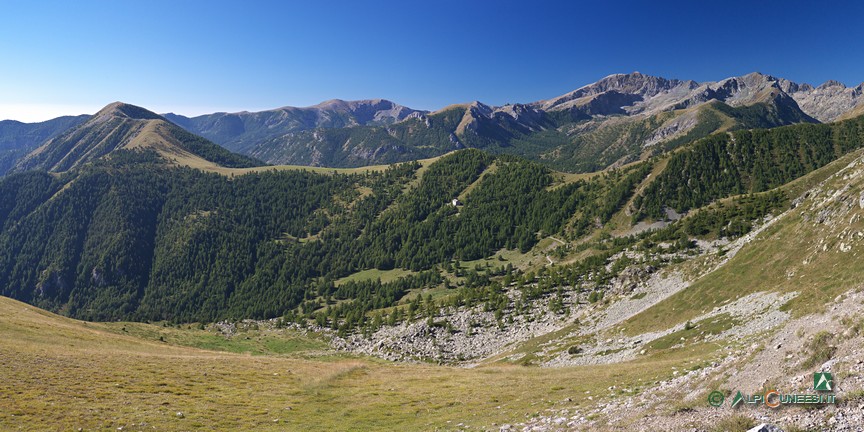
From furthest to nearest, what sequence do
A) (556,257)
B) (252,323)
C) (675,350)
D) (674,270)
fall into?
1. (252,323)
2. (556,257)
3. (674,270)
4. (675,350)

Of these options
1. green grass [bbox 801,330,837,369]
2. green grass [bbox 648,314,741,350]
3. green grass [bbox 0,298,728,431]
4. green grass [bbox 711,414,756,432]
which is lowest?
green grass [bbox 0,298,728,431]

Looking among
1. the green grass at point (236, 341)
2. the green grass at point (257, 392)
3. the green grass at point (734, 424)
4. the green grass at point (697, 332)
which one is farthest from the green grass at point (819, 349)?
the green grass at point (236, 341)

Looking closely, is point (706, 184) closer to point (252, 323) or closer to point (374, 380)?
point (374, 380)

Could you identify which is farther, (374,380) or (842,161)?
(842,161)

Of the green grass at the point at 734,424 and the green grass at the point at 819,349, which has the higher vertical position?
the green grass at the point at 819,349

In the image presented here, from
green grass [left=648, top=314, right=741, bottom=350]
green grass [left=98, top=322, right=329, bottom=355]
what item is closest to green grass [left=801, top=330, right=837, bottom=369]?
green grass [left=648, top=314, right=741, bottom=350]

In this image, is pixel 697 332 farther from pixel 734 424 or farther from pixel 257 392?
pixel 257 392

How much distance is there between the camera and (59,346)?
52.1 meters

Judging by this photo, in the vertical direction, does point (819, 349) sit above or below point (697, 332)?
above

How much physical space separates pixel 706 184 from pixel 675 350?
539 ft

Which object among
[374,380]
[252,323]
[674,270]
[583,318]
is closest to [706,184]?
[674,270]

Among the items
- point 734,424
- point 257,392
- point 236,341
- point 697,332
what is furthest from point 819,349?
point 236,341

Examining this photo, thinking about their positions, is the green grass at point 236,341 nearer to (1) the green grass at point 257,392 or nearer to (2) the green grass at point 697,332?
(1) the green grass at point 257,392

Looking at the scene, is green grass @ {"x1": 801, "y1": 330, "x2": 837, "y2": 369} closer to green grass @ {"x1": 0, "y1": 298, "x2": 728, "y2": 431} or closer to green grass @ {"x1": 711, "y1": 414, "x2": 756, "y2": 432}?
green grass @ {"x1": 711, "y1": 414, "x2": 756, "y2": 432}
